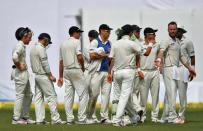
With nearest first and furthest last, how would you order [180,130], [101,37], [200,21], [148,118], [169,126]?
1. [180,130]
2. [169,126]
3. [101,37]
4. [148,118]
5. [200,21]

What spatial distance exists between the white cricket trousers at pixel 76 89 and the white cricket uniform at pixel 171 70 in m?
2.03

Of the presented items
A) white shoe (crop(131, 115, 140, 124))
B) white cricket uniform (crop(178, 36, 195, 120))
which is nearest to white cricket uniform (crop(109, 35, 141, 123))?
white shoe (crop(131, 115, 140, 124))

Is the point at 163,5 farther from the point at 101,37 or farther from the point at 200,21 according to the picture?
the point at 101,37

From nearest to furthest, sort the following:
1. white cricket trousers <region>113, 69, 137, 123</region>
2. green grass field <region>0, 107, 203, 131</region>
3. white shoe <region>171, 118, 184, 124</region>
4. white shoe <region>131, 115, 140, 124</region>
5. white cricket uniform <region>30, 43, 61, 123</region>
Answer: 1. green grass field <region>0, 107, 203, 131</region>
2. white cricket trousers <region>113, 69, 137, 123</region>
3. white shoe <region>131, 115, 140, 124</region>
4. white cricket uniform <region>30, 43, 61, 123</region>
5. white shoe <region>171, 118, 184, 124</region>

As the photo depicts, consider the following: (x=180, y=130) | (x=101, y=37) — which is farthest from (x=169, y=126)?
(x=101, y=37)

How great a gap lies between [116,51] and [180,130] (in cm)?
254

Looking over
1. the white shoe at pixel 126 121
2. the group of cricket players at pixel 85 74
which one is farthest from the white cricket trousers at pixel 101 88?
the white shoe at pixel 126 121

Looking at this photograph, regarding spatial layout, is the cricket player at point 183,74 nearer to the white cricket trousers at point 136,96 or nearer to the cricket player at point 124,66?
the white cricket trousers at point 136,96

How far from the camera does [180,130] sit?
21172mm

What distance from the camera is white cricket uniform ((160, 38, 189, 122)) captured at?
23969 mm

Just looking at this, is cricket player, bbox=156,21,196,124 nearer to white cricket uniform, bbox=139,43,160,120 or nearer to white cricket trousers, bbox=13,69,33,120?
white cricket uniform, bbox=139,43,160,120

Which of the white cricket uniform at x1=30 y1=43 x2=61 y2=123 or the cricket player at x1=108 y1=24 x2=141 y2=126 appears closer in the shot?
the cricket player at x1=108 y1=24 x2=141 y2=126

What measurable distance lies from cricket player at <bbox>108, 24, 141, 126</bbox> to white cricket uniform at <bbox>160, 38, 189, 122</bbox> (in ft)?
5.88

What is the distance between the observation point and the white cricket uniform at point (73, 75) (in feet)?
78.0
